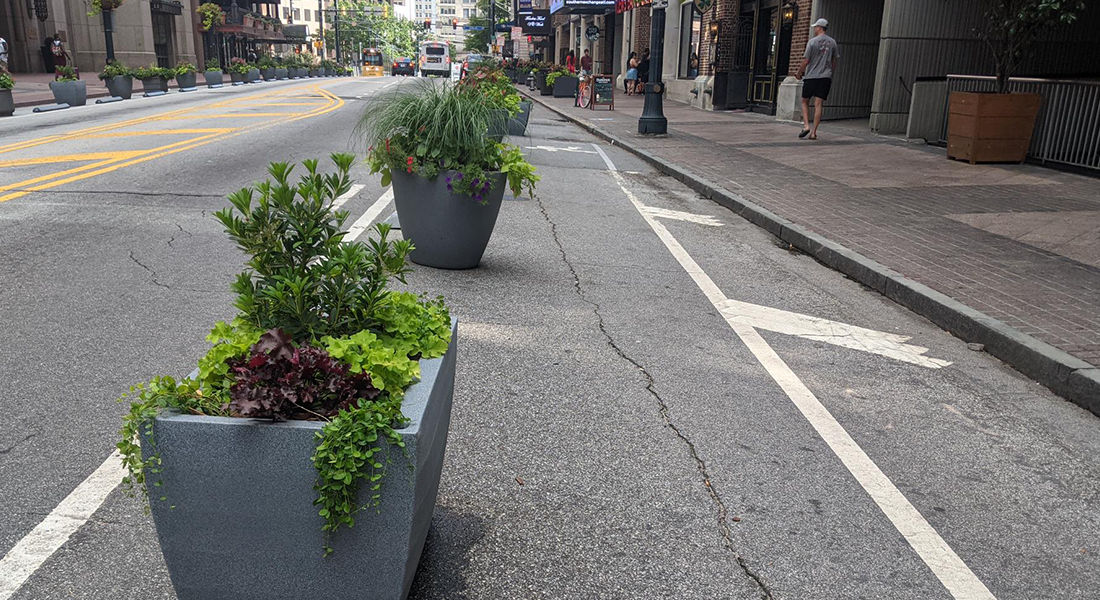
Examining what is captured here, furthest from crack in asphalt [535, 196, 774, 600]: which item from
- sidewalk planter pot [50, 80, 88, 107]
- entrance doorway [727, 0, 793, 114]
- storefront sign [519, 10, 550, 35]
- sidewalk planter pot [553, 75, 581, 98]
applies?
storefront sign [519, 10, 550, 35]

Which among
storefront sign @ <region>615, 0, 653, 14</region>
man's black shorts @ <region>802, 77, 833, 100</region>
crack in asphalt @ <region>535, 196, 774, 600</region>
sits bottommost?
crack in asphalt @ <region>535, 196, 774, 600</region>

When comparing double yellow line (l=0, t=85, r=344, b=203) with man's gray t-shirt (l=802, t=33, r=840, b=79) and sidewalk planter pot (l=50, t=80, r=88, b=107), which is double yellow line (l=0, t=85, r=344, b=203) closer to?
sidewalk planter pot (l=50, t=80, r=88, b=107)

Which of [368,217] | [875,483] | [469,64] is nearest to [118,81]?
[469,64]

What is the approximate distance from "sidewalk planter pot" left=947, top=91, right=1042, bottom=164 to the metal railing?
0.81ft

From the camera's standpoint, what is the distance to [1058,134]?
545 inches

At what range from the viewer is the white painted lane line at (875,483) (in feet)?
10.4

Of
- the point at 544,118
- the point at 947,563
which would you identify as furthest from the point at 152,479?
the point at 544,118

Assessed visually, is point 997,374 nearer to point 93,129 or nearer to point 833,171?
point 833,171

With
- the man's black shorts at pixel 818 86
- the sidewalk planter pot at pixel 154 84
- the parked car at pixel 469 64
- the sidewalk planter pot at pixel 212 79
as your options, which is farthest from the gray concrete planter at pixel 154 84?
the man's black shorts at pixel 818 86

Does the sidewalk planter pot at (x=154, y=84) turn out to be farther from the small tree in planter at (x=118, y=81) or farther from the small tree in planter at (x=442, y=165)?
the small tree in planter at (x=442, y=165)

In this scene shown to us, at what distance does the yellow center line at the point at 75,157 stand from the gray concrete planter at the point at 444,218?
7740 millimetres

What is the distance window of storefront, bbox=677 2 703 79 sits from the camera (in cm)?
3300

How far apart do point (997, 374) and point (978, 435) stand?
119cm

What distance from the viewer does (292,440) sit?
2318 mm
